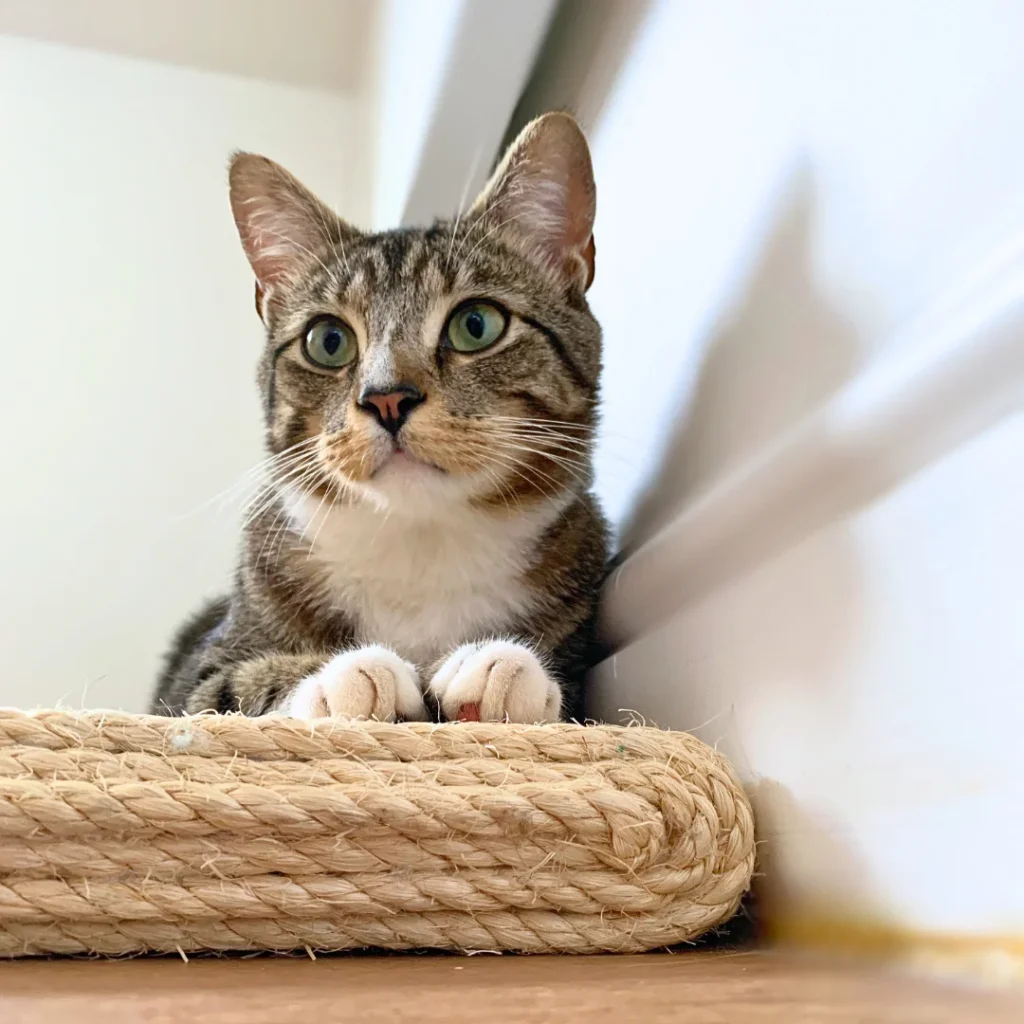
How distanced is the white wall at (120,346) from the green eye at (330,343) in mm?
1078

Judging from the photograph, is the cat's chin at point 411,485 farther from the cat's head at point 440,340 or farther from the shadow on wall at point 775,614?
the shadow on wall at point 775,614

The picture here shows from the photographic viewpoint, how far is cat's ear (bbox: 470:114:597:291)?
3.59 feet

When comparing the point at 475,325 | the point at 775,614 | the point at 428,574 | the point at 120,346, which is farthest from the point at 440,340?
the point at 120,346

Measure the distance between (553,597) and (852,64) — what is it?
1.99 ft

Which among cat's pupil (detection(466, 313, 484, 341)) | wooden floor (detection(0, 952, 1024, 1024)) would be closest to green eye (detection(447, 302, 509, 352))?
cat's pupil (detection(466, 313, 484, 341))

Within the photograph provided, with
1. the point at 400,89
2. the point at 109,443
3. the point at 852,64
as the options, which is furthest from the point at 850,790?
the point at 109,443

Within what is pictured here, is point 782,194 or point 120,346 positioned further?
point 120,346

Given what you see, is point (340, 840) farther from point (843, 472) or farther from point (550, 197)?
point (550, 197)

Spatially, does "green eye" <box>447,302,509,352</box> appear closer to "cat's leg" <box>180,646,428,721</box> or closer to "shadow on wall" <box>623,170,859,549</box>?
"shadow on wall" <box>623,170,859,549</box>

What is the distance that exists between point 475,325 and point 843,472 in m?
0.51

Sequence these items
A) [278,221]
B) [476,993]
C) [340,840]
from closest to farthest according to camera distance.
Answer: [476,993] < [340,840] < [278,221]

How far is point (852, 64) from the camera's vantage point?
745 millimetres

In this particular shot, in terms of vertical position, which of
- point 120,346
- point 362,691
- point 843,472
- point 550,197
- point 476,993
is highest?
point 120,346

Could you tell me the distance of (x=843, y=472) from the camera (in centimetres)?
69
